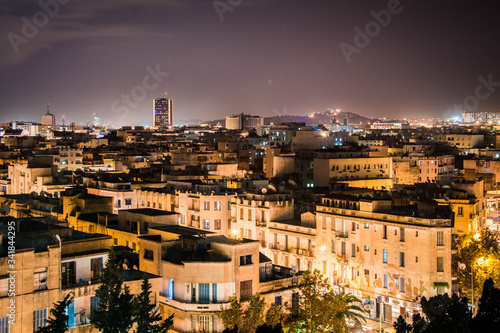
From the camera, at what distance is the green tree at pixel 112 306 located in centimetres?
2664

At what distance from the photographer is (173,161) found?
10081 centimetres

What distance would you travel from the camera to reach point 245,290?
3169cm

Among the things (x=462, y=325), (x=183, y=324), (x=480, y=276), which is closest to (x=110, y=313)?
(x=183, y=324)

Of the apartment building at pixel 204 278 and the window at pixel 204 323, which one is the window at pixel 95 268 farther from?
the window at pixel 204 323

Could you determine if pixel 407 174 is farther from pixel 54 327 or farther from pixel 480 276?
pixel 54 327

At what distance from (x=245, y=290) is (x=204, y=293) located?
89.0 inches

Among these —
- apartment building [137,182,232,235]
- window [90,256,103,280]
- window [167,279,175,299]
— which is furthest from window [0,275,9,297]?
apartment building [137,182,232,235]

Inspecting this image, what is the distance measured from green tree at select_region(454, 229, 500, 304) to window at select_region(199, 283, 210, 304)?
22.7 metres

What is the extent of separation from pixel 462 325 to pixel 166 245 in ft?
52.4

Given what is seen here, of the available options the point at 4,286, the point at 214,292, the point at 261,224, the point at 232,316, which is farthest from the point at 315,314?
the point at 261,224

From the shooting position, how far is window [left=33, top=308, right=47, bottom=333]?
85.3ft

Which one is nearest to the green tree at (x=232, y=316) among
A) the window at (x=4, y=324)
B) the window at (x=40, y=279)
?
the window at (x=40, y=279)

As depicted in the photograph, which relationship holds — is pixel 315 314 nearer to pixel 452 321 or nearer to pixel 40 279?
pixel 452 321

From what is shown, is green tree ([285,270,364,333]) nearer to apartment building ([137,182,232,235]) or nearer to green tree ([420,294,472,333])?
green tree ([420,294,472,333])
